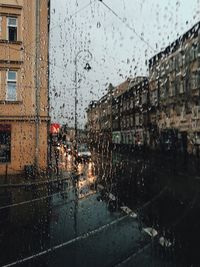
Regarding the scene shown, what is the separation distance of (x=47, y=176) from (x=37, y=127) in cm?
286

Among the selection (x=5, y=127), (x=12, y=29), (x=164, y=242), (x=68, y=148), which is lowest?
(x=164, y=242)

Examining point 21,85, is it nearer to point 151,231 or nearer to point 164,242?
point 151,231

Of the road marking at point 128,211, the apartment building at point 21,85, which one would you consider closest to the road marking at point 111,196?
the road marking at point 128,211

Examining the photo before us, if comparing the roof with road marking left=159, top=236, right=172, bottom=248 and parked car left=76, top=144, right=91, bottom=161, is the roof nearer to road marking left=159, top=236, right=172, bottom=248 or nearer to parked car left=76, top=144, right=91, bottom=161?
road marking left=159, top=236, right=172, bottom=248

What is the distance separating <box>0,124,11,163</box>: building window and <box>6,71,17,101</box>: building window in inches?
68.9

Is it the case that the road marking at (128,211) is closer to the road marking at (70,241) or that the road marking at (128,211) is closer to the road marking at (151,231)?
the road marking at (70,241)

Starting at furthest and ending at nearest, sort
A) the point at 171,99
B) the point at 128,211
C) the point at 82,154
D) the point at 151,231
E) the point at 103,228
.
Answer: the point at 82,154, the point at 171,99, the point at 128,211, the point at 103,228, the point at 151,231

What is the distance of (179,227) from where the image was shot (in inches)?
363

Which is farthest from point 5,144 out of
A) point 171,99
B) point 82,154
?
point 82,154

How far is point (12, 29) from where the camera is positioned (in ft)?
75.8

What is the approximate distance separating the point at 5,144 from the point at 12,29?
7.03 meters

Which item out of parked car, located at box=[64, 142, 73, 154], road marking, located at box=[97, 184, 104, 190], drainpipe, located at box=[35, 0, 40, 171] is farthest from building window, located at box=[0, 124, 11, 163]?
parked car, located at box=[64, 142, 73, 154]

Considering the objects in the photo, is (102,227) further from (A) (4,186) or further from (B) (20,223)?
(A) (4,186)

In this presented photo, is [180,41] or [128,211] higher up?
[180,41]
